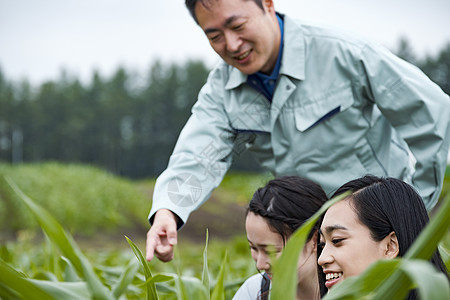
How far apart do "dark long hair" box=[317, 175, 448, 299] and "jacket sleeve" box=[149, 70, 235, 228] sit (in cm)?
52

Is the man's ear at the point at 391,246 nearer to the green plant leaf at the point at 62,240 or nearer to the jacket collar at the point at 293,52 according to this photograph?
the green plant leaf at the point at 62,240

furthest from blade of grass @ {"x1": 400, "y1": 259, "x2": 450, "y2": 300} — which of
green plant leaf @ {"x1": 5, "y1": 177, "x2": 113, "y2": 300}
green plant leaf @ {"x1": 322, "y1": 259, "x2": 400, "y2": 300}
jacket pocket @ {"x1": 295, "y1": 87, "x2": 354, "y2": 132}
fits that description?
jacket pocket @ {"x1": 295, "y1": 87, "x2": 354, "y2": 132}

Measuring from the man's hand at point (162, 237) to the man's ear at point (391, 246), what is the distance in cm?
43

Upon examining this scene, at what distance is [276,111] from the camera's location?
1672 mm

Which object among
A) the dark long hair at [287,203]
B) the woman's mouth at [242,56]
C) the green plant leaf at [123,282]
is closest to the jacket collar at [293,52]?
the woman's mouth at [242,56]

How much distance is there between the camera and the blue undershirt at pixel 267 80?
1.68 meters

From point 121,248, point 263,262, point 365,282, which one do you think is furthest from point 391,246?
point 121,248

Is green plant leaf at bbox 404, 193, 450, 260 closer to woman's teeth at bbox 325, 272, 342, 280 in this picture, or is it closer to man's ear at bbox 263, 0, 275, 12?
woman's teeth at bbox 325, 272, 342, 280

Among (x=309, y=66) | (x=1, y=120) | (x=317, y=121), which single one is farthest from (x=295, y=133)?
(x=1, y=120)

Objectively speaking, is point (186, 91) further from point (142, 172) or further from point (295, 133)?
point (295, 133)

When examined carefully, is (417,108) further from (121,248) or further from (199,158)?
(121,248)

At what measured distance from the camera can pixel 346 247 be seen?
41.1 inches

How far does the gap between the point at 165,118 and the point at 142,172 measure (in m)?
2.15

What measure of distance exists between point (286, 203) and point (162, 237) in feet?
1.08
